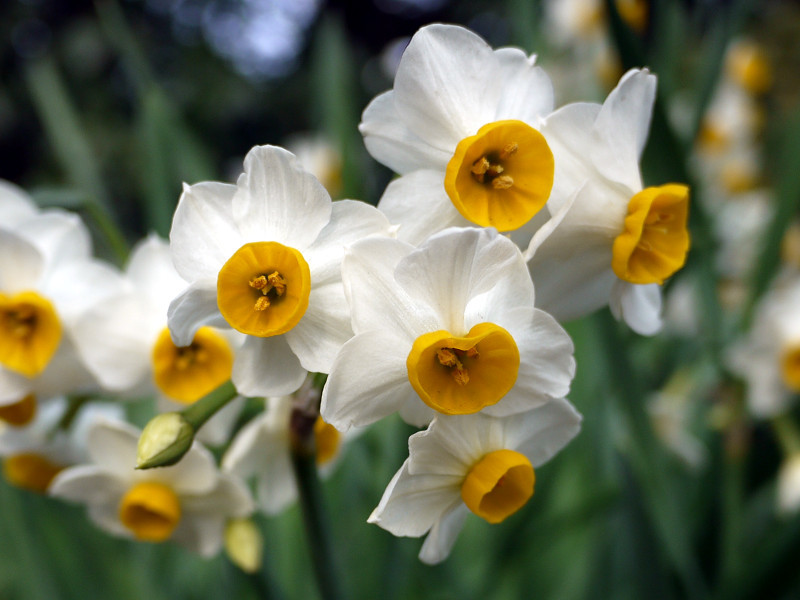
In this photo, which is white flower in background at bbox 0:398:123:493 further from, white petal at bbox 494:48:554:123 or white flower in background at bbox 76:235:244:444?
white petal at bbox 494:48:554:123

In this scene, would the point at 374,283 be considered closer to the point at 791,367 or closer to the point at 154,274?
the point at 154,274

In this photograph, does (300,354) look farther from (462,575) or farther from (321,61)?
(321,61)

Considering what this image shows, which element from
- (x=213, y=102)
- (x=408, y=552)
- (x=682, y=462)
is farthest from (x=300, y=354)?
(x=213, y=102)

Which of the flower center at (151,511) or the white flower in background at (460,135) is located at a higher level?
the white flower in background at (460,135)

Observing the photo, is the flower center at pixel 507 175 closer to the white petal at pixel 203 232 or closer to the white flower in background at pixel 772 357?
the white petal at pixel 203 232

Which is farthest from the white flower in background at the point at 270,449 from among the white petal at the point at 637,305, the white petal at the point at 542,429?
the white petal at the point at 637,305

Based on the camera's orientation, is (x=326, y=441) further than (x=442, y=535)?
Yes

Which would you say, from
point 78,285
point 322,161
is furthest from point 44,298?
point 322,161
